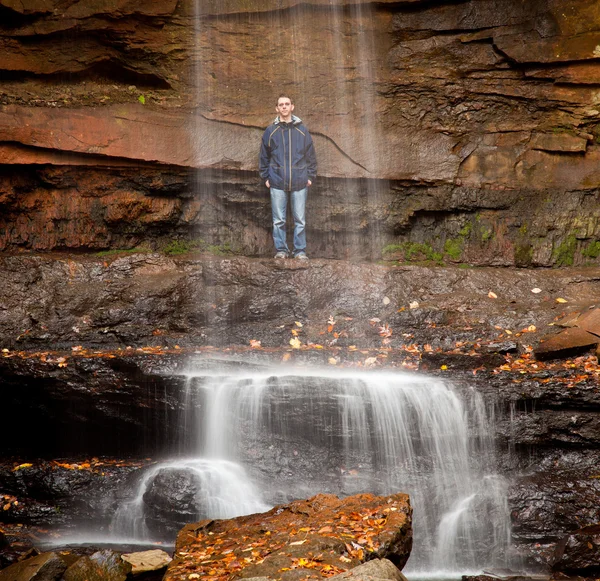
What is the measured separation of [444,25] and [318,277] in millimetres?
5255

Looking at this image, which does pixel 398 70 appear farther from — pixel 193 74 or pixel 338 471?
pixel 338 471

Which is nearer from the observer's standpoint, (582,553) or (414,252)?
(582,553)

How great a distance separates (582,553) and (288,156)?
24.0 feet

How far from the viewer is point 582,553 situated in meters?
6.58

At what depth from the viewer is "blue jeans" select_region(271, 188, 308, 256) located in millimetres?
11625

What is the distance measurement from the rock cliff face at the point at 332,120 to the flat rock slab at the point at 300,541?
692 centimetres

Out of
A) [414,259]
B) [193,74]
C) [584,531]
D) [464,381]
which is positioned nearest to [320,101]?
[193,74]

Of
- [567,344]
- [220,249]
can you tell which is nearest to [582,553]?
[567,344]

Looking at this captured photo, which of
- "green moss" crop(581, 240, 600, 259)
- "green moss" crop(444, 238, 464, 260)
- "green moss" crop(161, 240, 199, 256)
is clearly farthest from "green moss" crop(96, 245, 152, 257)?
"green moss" crop(581, 240, 600, 259)

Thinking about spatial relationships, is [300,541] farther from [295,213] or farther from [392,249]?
[392,249]

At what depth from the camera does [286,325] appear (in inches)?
422

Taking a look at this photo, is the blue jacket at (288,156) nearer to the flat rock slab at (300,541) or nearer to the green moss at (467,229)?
the green moss at (467,229)

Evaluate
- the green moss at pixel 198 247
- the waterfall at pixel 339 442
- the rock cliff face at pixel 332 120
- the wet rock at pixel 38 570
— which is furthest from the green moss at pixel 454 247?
the wet rock at pixel 38 570

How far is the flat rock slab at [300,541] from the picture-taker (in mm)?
5223
